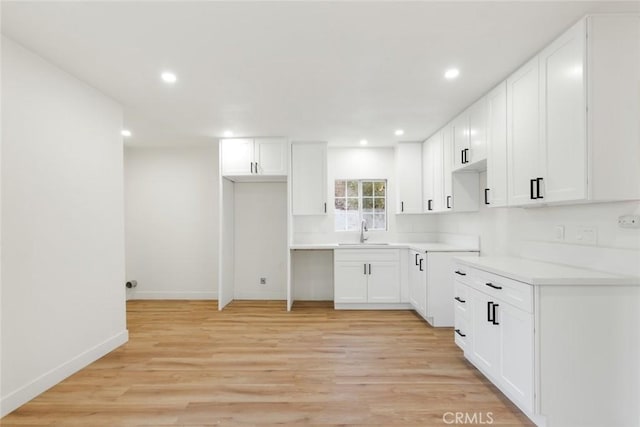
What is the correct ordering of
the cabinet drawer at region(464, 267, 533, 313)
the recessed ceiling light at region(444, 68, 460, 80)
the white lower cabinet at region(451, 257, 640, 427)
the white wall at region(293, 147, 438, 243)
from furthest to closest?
the white wall at region(293, 147, 438, 243)
the recessed ceiling light at region(444, 68, 460, 80)
the cabinet drawer at region(464, 267, 533, 313)
the white lower cabinet at region(451, 257, 640, 427)

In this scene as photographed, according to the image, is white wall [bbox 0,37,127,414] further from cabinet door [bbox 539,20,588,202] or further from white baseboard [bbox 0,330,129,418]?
cabinet door [bbox 539,20,588,202]

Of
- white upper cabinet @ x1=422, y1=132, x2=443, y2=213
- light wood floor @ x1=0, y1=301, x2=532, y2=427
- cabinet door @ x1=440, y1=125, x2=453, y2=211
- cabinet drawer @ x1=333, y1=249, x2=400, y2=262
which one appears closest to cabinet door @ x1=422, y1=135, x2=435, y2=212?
white upper cabinet @ x1=422, y1=132, x2=443, y2=213

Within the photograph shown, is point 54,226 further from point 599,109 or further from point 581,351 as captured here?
point 599,109

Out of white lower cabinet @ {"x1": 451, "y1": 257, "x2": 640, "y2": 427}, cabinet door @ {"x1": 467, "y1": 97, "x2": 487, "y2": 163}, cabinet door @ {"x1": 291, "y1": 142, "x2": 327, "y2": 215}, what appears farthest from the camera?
cabinet door @ {"x1": 291, "y1": 142, "x2": 327, "y2": 215}

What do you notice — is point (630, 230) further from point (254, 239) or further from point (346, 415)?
point (254, 239)

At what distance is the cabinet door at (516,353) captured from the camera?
6.11ft

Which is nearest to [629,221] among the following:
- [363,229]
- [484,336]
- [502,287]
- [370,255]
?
[502,287]

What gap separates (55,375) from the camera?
2.41 meters

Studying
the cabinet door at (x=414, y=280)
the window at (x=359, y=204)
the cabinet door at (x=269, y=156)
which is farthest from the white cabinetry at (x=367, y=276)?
the cabinet door at (x=269, y=156)

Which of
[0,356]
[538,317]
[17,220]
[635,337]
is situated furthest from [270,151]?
[635,337]

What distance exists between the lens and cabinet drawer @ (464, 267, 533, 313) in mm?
1890

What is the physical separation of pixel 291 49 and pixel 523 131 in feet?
6.14

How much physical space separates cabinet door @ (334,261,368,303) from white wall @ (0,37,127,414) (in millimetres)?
2659

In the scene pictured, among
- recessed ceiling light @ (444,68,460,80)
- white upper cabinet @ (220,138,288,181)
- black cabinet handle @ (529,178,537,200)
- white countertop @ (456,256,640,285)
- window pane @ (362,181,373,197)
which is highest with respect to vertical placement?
recessed ceiling light @ (444,68,460,80)
